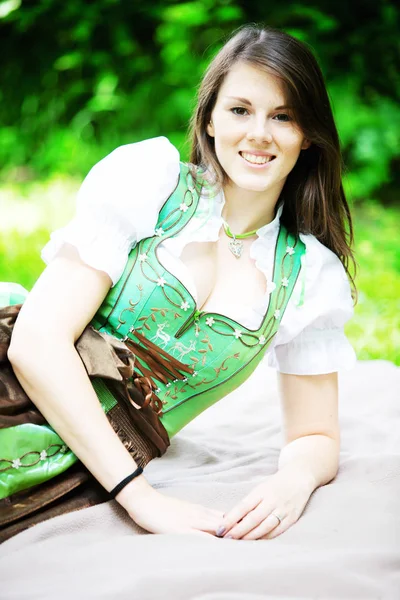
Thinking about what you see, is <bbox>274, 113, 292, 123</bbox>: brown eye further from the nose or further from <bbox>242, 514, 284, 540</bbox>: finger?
<bbox>242, 514, 284, 540</bbox>: finger

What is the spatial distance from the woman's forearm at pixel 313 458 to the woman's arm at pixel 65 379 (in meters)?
0.37

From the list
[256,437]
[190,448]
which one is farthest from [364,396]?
[190,448]

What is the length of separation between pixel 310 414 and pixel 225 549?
0.53m

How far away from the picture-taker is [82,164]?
586 centimetres

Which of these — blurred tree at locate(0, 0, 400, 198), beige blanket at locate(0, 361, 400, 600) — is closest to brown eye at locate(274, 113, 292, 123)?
beige blanket at locate(0, 361, 400, 600)

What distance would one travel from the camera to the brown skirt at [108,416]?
136 cm

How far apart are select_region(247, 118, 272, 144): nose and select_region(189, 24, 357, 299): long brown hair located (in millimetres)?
71

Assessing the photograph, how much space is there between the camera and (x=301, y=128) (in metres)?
1.60

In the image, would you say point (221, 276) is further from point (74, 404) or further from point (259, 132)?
point (74, 404)

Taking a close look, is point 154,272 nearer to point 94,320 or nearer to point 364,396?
point 94,320

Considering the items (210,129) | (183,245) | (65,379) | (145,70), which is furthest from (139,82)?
(65,379)

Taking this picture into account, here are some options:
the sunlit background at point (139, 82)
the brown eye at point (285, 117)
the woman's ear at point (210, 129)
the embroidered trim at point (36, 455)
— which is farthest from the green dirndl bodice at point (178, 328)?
the sunlit background at point (139, 82)

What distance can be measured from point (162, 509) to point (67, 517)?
0.58 ft

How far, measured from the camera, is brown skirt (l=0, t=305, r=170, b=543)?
4.47 feet
